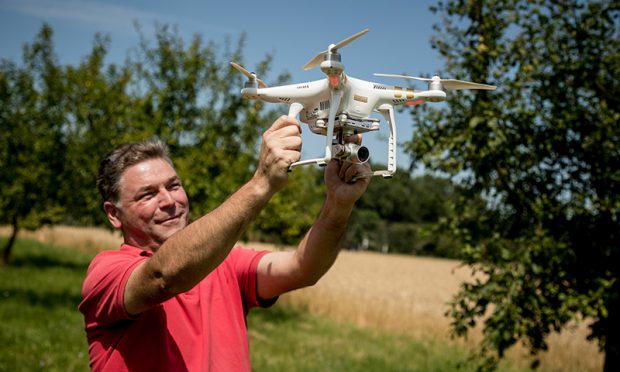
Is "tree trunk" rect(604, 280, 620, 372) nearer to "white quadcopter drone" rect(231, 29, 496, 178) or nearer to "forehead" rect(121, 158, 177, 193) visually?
"white quadcopter drone" rect(231, 29, 496, 178)

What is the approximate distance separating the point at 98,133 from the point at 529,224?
558 inches

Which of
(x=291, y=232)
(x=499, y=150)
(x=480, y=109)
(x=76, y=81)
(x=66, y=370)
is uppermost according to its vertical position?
(x=76, y=81)

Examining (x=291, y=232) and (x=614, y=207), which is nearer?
(x=614, y=207)

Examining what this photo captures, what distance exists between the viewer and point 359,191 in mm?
2926

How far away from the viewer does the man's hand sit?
2354 millimetres

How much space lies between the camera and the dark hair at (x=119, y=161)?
3141mm

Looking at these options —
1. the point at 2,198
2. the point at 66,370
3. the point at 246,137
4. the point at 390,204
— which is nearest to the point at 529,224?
the point at 66,370

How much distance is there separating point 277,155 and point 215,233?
0.40 m

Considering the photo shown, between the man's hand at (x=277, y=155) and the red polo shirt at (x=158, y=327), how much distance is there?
2.60 feet

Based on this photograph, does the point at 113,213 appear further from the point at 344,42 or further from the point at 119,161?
the point at 344,42

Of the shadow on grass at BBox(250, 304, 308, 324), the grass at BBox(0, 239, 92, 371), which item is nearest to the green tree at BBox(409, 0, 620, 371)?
the grass at BBox(0, 239, 92, 371)

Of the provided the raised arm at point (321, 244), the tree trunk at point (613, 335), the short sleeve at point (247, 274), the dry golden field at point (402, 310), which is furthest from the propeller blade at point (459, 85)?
the tree trunk at point (613, 335)

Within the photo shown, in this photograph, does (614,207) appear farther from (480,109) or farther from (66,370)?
(66,370)

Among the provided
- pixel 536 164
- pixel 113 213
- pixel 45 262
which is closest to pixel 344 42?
pixel 113 213
